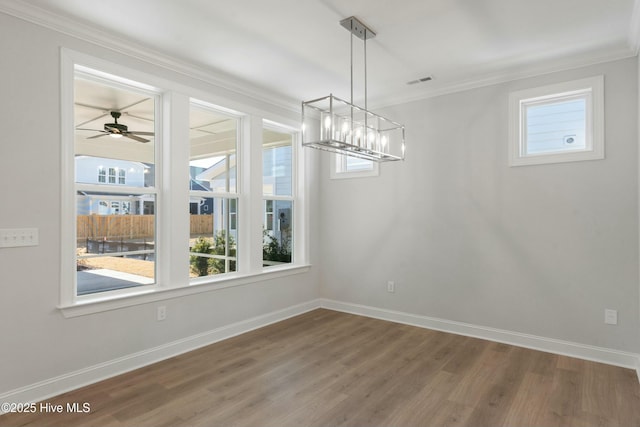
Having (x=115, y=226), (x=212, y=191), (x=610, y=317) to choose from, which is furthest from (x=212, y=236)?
(x=610, y=317)

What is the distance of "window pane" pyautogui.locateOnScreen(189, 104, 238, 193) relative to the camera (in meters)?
3.79

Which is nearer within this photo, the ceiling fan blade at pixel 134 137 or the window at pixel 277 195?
the ceiling fan blade at pixel 134 137

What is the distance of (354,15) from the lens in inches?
107

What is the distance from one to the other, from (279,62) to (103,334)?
9.16 ft

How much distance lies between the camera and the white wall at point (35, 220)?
250cm

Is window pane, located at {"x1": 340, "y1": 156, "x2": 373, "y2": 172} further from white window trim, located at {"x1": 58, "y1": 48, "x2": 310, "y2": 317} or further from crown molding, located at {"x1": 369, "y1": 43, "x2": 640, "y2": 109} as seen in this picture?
crown molding, located at {"x1": 369, "y1": 43, "x2": 640, "y2": 109}

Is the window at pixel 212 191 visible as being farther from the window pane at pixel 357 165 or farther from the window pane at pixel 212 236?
the window pane at pixel 357 165

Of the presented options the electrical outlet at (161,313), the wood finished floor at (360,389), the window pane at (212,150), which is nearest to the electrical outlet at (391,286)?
the wood finished floor at (360,389)

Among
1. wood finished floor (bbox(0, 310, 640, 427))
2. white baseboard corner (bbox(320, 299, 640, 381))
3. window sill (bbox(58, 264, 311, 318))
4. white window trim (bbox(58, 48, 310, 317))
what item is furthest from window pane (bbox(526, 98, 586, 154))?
window sill (bbox(58, 264, 311, 318))

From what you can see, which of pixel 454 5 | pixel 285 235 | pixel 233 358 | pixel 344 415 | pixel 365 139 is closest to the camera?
pixel 344 415

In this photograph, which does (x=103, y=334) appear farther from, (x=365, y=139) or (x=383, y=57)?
(x=383, y=57)

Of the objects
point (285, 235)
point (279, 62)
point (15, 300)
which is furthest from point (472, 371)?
point (15, 300)

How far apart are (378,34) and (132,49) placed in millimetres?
2032

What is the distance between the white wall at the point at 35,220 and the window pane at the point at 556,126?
3.84m
